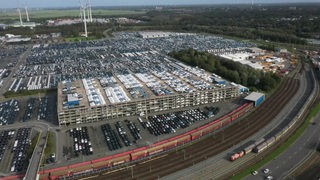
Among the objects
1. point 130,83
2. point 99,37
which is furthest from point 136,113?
point 99,37

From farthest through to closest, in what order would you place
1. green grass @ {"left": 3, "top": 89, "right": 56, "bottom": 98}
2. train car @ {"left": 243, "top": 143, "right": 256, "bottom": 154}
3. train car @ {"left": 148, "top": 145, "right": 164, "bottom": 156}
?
green grass @ {"left": 3, "top": 89, "right": 56, "bottom": 98}, train car @ {"left": 148, "top": 145, "right": 164, "bottom": 156}, train car @ {"left": 243, "top": 143, "right": 256, "bottom": 154}

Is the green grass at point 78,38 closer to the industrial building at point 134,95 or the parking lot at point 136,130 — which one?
the industrial building at point 134,95

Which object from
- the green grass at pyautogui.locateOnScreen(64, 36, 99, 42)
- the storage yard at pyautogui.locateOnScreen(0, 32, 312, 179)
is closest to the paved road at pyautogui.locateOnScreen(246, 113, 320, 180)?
the storage yard at pyautogui.locateOnScreen(0, 32, 312, 179)

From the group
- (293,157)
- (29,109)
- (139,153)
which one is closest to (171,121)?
(139,153)

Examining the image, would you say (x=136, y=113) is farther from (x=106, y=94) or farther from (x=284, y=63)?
(x=284, y=63)

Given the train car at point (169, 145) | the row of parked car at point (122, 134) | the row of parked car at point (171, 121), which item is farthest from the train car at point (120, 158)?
the row of parked car at point (171, 121)

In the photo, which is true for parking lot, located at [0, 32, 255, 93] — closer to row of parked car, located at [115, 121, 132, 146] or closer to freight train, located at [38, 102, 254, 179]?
freight train, located at [38, 102, 254, 179]
